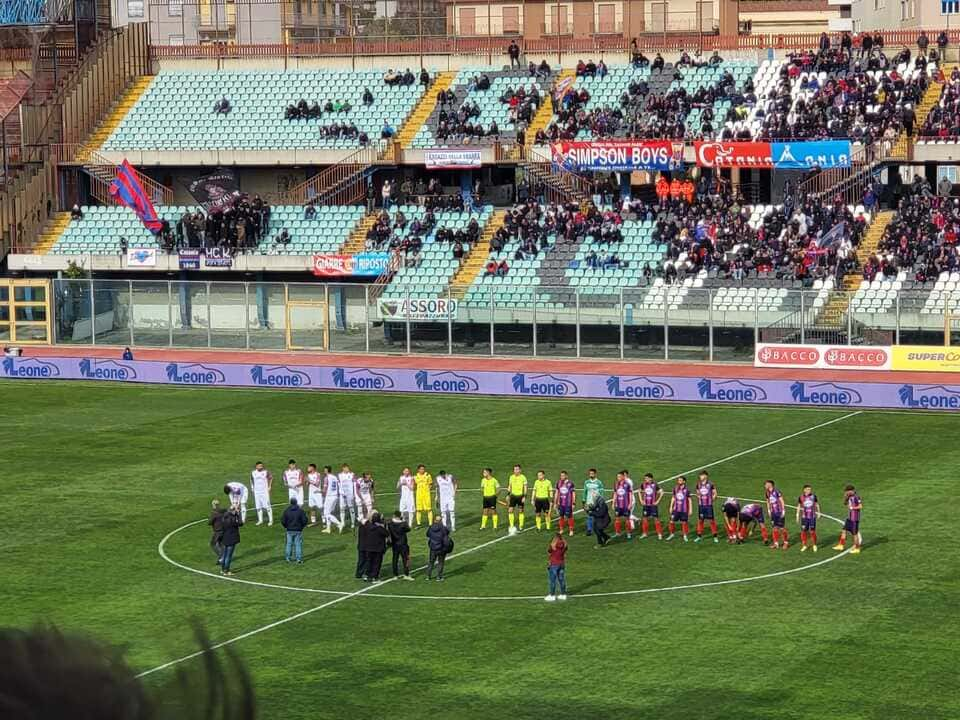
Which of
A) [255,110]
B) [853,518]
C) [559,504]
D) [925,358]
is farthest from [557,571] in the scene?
[255,110]

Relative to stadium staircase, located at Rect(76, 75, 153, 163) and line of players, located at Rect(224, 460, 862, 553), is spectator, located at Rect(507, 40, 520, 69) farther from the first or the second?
line of players, located at Rect(224, 460, 862, 553)

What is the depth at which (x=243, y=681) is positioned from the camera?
5.34 ft

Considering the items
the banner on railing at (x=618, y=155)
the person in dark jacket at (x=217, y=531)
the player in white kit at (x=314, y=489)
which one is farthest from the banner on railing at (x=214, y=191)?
the person in dark jacket at (x=217, y=531)

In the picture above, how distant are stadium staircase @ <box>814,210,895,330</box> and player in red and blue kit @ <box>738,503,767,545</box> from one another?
22.4 m

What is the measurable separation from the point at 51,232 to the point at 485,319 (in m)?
23.2

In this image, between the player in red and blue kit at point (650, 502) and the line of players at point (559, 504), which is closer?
the line of players at point (559, 504)

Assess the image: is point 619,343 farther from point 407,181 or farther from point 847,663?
point 847,663

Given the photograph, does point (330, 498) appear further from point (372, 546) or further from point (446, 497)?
point (372, 546)

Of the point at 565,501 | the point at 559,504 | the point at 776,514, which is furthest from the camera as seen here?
the point at 559,504

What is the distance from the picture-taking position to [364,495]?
3173 cm

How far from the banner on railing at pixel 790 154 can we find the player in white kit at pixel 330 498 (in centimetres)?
3328

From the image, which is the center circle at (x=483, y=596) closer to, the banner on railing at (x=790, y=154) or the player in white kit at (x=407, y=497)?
the player in white kit at (x=407, y=497)

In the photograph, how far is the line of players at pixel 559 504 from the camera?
1198 inches

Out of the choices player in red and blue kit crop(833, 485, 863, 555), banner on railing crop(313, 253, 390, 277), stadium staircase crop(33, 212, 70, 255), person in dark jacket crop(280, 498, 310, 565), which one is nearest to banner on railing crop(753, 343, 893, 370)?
banner on railing crop(313, 253, 390, 277)
